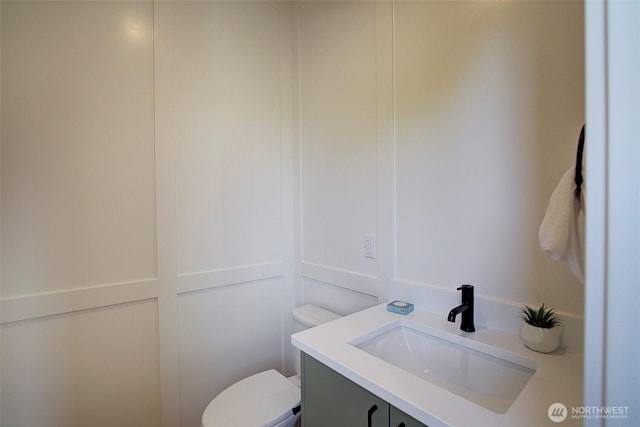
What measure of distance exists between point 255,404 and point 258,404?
0.5 inches

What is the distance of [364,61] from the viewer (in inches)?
58.9

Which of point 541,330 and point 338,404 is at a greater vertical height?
point 541,330

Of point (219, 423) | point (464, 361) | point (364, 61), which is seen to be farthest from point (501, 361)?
point (364, 61)

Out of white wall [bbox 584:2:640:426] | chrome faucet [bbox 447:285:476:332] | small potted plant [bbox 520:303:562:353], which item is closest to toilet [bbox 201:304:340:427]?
chrome faucet [bbox 447:285:476:332]

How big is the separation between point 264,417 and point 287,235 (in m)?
1.02

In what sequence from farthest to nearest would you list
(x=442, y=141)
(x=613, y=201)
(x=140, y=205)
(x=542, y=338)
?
(x=140, y=205) → (x=442, y=141) → (x=542, y=338) → (x=613, y=201)

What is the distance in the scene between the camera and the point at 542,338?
0.89m

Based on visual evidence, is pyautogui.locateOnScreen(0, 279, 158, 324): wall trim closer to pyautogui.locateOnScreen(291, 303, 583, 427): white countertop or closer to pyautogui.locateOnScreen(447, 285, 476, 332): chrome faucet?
pyautogui.locateOnScreen(291, 303, 583, 427): white countertop

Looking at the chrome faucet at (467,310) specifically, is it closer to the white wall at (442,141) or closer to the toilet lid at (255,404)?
the white wall at (442,141)

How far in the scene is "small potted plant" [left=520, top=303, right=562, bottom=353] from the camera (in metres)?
0.89

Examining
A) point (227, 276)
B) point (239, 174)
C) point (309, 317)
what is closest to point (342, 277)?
point (309, 317)

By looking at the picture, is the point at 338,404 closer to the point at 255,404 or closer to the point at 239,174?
the point at 255,404

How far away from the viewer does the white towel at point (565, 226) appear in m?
0.64

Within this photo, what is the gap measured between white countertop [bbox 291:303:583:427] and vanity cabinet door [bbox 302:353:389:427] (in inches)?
1.7
